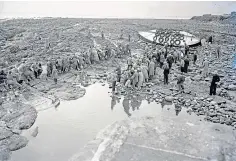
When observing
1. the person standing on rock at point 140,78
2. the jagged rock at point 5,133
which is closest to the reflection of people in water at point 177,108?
the person standing on rock at point 140,78

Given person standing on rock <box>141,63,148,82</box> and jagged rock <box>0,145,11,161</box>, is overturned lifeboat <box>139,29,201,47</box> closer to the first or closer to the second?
person standing on rock <box>141,63,148,82</box>

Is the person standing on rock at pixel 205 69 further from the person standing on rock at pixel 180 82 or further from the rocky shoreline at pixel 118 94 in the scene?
the person standing on rock at pixel 180 82

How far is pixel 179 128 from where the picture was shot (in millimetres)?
12570

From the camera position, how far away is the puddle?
10.9 metres

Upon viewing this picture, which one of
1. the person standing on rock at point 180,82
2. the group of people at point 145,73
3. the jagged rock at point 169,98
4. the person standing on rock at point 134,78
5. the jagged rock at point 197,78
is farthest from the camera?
the jagged rock at point 197,78

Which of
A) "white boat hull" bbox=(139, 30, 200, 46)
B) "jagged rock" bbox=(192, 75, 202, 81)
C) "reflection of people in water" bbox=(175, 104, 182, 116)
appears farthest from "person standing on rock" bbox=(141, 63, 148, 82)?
"white boat hull" bbox=(139, 30, 200, 46)

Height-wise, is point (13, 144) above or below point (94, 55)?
below

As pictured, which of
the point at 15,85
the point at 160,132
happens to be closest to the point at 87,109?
the point at 160,132

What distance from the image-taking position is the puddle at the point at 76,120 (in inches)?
428

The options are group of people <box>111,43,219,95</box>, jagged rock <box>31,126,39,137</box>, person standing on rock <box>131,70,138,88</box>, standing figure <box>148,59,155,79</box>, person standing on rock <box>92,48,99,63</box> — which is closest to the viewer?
jagged rock <box>31,126,39,137</box>

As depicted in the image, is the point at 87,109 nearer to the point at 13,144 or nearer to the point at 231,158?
the point at 13,144

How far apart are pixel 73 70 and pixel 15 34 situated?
2439cm

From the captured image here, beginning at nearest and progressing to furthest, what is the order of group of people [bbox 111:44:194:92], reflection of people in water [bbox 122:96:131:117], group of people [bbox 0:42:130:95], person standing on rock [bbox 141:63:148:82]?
reflection of people in water [bbox 122:96:131:117]
group of people [bbox 111:44:194:92]
group of people [bbox 0:42:130:95]
person standing on rock [bbox 141:63:148:82]

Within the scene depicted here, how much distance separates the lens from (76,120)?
1346cm
